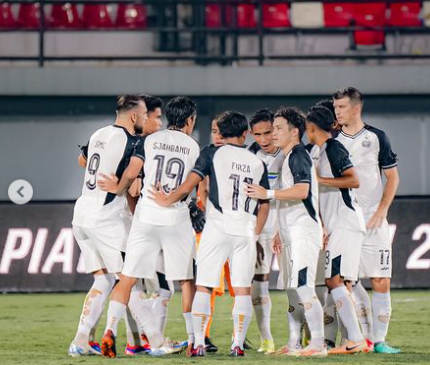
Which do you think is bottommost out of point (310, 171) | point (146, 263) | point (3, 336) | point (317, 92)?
point (3, 336)

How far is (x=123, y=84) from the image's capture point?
19.1 meters

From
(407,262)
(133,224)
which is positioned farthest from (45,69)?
(133,224)

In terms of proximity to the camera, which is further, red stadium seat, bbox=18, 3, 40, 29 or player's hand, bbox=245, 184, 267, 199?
red stadium seat, bbox=18, 3, 40, 29

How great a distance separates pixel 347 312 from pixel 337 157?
118cm

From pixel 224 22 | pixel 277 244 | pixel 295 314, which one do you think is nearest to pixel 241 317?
pixel 295 314

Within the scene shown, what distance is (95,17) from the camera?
66.3 feet

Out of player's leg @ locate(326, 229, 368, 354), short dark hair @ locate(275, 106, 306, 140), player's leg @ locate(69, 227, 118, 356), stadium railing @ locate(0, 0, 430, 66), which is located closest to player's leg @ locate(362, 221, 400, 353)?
player's leg @ locate(326, 229, 368, 354)

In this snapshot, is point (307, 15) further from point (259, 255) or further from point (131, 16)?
point (259, 255)

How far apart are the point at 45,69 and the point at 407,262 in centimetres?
741

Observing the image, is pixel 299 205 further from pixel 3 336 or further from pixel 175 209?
pixel 3 336

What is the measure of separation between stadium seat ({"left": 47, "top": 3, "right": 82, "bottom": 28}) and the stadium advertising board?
6.17 meters

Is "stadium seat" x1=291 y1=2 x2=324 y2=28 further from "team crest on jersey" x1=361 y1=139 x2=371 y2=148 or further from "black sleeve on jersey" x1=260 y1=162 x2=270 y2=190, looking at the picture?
"black sleeve on jersey" x1=260 y1=162 x2=270 y2=190

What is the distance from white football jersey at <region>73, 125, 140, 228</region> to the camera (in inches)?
351

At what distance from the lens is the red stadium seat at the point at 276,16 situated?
66.7ft
